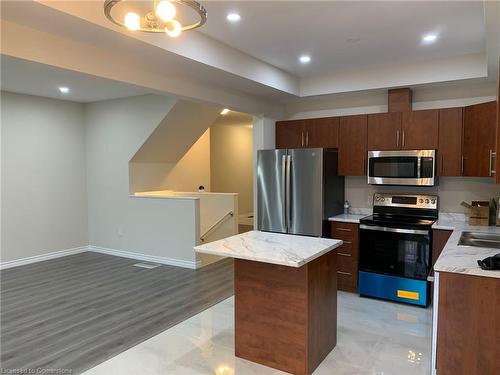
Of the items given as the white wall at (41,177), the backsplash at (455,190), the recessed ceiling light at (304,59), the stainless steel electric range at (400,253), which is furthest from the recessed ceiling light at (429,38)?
the white wall at (41,177)

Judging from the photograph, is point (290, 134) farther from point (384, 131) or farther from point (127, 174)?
point (127, 174)

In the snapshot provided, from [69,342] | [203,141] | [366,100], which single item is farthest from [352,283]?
[203,141]

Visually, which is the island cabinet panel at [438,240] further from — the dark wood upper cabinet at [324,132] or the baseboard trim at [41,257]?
the baseboard trim at [41,257]

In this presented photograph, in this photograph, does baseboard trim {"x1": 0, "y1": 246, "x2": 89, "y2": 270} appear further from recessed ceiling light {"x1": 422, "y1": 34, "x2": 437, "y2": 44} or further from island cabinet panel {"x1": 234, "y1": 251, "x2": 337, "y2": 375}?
recessed ceiling light {"x1": 422, "y1": 34, "x2": 437, "y2": 44}

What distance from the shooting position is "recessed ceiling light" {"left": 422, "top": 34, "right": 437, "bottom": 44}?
3381 mm

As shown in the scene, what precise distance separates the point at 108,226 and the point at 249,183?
16.0 feet

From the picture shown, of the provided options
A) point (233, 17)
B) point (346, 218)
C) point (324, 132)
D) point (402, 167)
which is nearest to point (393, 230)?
point (346, 218)

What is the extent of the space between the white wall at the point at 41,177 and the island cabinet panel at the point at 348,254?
460 centimetres

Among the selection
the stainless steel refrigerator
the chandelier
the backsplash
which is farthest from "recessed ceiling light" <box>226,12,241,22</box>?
the backsplash

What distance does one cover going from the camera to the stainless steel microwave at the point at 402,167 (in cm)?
416

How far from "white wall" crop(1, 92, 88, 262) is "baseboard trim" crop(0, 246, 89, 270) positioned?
53 millimetres

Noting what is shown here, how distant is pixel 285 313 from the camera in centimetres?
270

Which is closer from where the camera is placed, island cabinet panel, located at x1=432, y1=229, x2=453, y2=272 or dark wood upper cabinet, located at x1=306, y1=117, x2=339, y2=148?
island cabinet panel, located at x1=432, y1=229, x2=453, y2=272

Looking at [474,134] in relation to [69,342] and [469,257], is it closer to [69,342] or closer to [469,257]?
[469,257]
